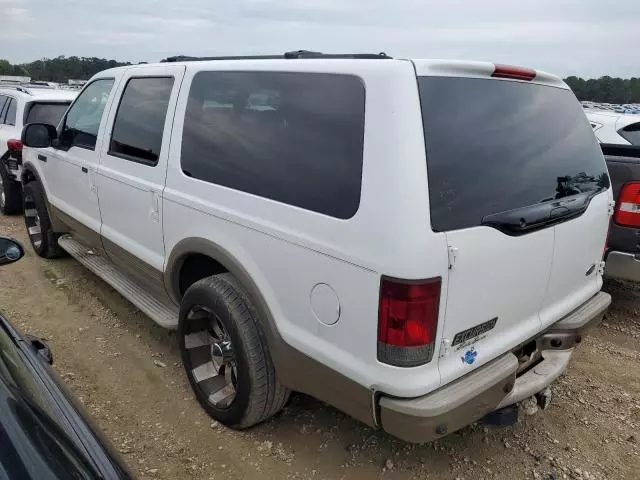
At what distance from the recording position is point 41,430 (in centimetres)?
139

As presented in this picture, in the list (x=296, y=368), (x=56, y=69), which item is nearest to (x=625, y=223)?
(x=296, y=368)

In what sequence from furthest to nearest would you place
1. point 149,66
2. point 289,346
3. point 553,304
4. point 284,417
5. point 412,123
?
point 149,66
point 284,417
point 553,304
point 289,346
point 412,123

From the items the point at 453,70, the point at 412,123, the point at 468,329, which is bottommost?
the point at 468,329

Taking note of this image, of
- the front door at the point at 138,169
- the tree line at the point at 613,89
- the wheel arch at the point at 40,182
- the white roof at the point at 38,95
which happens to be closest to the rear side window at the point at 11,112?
the white roof at the point at 38,95

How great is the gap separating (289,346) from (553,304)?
1.36 meters

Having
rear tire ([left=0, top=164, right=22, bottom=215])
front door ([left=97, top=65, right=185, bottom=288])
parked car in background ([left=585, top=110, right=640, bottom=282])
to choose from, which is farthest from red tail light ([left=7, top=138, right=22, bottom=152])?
parked car in background ([left=585, top=110, right=640, bottom=282])

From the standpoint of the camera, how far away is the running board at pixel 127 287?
3.35 meters

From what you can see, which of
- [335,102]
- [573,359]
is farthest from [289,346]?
[573,359]

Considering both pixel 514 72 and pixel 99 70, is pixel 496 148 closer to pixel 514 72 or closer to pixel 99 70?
pixel 514 72

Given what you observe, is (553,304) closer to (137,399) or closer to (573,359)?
(573,359)

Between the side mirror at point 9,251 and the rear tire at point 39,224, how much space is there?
295cm

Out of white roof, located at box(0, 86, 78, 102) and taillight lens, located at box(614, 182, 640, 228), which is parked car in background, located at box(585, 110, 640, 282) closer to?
taillight lens, located at box(614, 182, 640, 228)

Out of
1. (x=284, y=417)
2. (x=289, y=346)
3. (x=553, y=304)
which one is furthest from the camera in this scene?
(x=284, y=417)

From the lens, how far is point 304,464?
8.94 feet
